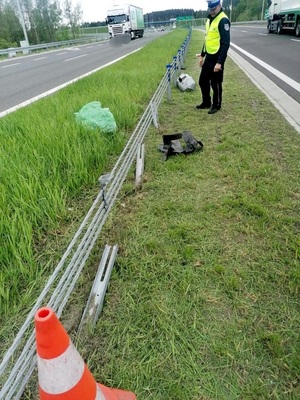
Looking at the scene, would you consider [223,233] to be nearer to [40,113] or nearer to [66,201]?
[66,201]

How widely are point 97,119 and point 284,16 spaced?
22.3 m

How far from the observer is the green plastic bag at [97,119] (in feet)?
14.2

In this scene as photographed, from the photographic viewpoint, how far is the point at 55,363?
110cm

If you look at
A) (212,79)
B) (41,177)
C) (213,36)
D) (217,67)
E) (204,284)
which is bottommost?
(204,284)

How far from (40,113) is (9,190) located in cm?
274

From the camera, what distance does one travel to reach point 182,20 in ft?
259

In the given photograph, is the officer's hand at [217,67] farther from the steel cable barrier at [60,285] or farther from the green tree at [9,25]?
the green tree at [9,25]

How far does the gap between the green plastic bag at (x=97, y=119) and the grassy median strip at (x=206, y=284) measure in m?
1.03

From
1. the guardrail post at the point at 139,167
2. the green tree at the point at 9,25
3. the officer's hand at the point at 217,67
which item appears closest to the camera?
the guardrail post at the point at 139,167

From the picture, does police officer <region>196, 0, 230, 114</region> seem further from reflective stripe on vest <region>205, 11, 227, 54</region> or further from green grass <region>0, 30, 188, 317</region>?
green grass <region>0, 30, 188, 317</region>

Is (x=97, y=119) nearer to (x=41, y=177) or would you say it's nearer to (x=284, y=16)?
(x=41, y=177)

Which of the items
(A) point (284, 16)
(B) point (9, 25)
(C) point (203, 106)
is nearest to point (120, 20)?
(A) point (284, 16)

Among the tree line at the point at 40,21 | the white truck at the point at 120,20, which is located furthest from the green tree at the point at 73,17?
the white truck at the point at 120,20

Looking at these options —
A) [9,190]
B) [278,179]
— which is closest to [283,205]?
[278,179]
